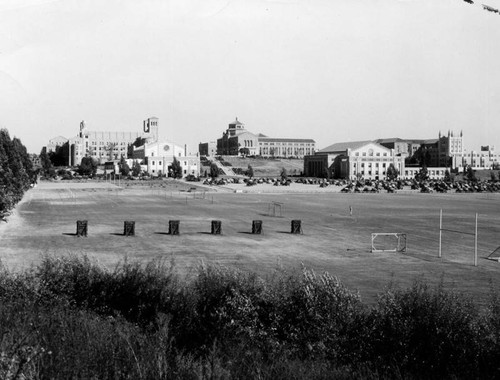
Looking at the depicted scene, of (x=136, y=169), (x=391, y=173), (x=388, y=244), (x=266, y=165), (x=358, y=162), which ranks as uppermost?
(x=358, y=162)

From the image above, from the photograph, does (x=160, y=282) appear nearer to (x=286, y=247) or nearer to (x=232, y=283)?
(x=232, y=283)

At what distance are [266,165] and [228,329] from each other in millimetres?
171561

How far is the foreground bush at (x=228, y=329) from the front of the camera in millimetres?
9047

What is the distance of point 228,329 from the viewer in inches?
457

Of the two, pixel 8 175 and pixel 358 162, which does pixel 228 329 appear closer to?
pixel 8 175

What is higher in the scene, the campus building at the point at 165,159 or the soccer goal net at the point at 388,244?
the campus building at the point at 165,159

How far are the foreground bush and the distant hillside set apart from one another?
15432cm

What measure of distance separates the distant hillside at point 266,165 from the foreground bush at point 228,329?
15432cm

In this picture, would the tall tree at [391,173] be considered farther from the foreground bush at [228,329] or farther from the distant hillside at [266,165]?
the foreground bush at [228,329]

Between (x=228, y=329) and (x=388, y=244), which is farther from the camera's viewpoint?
(x=388, y=244)

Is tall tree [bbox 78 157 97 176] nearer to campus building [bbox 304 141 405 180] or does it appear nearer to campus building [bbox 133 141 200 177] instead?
campus building [bbox 133 141 200 177]

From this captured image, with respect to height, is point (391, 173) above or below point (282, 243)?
above

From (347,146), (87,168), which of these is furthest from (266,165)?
(87,168)

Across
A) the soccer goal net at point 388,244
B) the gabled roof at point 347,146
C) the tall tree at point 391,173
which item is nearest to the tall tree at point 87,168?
the gabled roof at point 347,146
